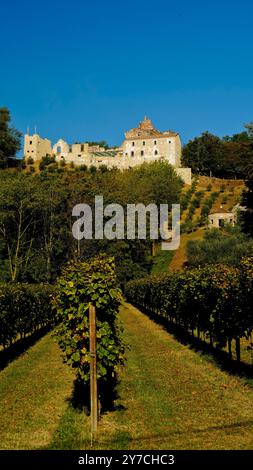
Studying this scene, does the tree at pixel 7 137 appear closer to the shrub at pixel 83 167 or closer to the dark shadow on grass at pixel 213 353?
the shrub at pixel 83 167

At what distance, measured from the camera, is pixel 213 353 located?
17391mm

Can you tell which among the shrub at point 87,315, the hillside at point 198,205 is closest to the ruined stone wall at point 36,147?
the hillside at point 198,205

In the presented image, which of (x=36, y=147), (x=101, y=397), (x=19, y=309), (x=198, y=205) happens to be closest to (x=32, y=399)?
(x=101, y=397)

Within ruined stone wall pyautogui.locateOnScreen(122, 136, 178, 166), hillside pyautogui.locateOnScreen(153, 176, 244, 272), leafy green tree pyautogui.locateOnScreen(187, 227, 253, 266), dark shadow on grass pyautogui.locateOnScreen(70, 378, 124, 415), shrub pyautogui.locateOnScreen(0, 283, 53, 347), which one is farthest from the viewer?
ruined stone wall pyautogui.locateOnScreen(122, 136, 178, 166)

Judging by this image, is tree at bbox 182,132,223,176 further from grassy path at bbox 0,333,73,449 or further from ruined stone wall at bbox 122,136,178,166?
grassy path at bbox 0,333,73,449

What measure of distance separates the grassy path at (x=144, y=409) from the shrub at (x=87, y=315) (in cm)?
96

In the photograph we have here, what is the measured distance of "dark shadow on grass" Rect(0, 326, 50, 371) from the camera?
17.8m

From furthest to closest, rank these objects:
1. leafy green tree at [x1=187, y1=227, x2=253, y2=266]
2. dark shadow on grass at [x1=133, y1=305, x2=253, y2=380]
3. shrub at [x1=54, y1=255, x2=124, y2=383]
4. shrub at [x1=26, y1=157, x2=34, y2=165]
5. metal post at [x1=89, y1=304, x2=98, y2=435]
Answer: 1. shrub at [x1=26, y1=157, x2=34, y2=165]
2. leafy green tree at [x1=187, y1=227, x2=253, y2=266]
3. dark shadow on grass at [x1=133, y1=305, x2=253, y2=380]
4. shrub at [x1=54, y1=255, x2=124, y2=383]
5. metal post at [x1=89, y1=304, x2=98, y2=435]

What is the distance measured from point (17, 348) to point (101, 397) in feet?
36.4

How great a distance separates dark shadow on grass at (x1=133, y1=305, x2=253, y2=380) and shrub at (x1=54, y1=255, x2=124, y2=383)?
4.41 metres

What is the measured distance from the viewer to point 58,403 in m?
11.1

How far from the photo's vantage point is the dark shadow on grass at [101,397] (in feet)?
34.2

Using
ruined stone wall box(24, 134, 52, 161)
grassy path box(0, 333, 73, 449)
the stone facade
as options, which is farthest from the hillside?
ruined stone wall box(24, 134, 52, 161)
